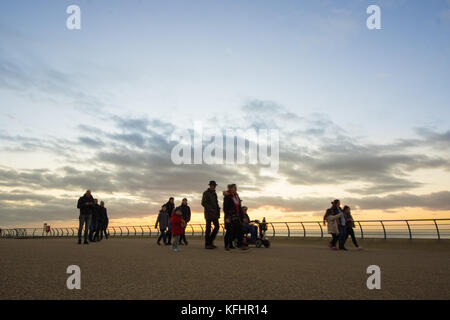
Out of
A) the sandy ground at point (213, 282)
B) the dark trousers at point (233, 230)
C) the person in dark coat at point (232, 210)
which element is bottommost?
the sandy ground at point (213, 282)

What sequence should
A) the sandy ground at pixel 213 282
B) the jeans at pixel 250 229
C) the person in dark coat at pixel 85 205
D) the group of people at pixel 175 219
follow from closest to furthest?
the sandy ground at pixel 213 282 → the group of people at pixel 175 219 → the person in dark coat at pixel 85 205 → the jeans at pixel 250 229

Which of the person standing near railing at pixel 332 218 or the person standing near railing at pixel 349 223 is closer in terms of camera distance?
the person standing near railing at pixel 332 218

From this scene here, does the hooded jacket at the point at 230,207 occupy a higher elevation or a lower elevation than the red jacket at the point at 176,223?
higher

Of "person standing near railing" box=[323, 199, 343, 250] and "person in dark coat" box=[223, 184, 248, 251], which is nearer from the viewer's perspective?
"person in dark coat" box=[223, 184, 248, 251]

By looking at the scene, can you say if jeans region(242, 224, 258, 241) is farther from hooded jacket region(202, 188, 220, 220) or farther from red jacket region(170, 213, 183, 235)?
red jacket region(170, 213, 183, 235)

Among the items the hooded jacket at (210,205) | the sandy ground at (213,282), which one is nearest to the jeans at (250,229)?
the hooded jacket at (210,205)

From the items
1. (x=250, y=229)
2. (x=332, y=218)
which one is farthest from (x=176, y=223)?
(x=332, y=218)

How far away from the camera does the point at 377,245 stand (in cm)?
1967

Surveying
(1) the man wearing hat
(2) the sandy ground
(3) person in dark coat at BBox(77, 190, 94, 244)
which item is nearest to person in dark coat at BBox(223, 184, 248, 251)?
(1) the man wearing hat

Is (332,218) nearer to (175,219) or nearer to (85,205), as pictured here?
(175,219)

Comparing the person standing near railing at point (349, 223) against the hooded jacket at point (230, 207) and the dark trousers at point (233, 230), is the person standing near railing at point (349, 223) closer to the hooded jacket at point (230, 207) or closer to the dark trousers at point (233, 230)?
the dark trousers at point (233, 230)

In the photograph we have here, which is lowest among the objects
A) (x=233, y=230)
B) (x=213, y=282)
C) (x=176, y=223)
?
(x=213, y=282)
